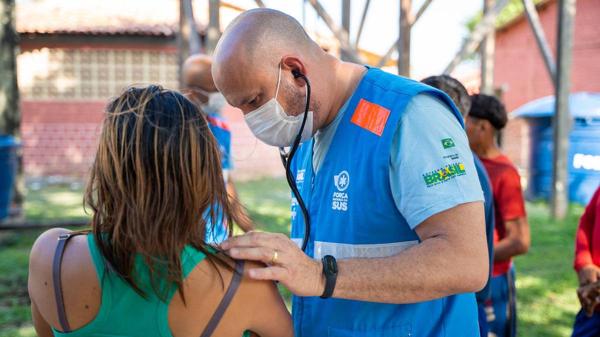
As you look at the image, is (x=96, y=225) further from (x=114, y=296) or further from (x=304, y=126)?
(x=304, y=126)

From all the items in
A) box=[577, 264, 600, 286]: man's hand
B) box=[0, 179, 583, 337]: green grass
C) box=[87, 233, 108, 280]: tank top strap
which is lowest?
box=[0, 179, 583, 337]: green grass

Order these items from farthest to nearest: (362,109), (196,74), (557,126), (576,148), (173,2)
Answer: (173,2) < (576,148) < (557,126) < (196,74) < (362,109)

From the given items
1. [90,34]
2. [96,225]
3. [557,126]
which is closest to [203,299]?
[96,225]

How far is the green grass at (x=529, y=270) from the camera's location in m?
4.72

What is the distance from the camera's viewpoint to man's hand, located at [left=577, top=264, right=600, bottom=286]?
2672 mm

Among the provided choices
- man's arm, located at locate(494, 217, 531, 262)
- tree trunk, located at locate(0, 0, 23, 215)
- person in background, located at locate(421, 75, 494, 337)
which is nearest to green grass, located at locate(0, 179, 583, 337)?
tree trunk, located at locate(0, 0, 23, 215)

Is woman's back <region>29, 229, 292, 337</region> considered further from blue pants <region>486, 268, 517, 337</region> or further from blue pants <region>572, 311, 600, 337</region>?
blue pants <region>486, 268, 517, 337</region>

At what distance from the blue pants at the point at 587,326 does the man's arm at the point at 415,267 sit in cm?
142

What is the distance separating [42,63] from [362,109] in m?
15.3

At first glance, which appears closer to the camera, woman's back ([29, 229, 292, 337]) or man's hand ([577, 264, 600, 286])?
woman's back ([29, 229, 292, 337])

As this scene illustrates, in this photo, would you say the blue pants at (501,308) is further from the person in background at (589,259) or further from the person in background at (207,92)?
the person in background at (207,92)

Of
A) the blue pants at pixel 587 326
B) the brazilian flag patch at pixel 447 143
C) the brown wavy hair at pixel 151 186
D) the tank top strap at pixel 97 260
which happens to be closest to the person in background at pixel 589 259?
the blue pants at pixel 587 326

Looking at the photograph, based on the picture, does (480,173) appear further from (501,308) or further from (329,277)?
(329,277)

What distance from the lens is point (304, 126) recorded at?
176cm
